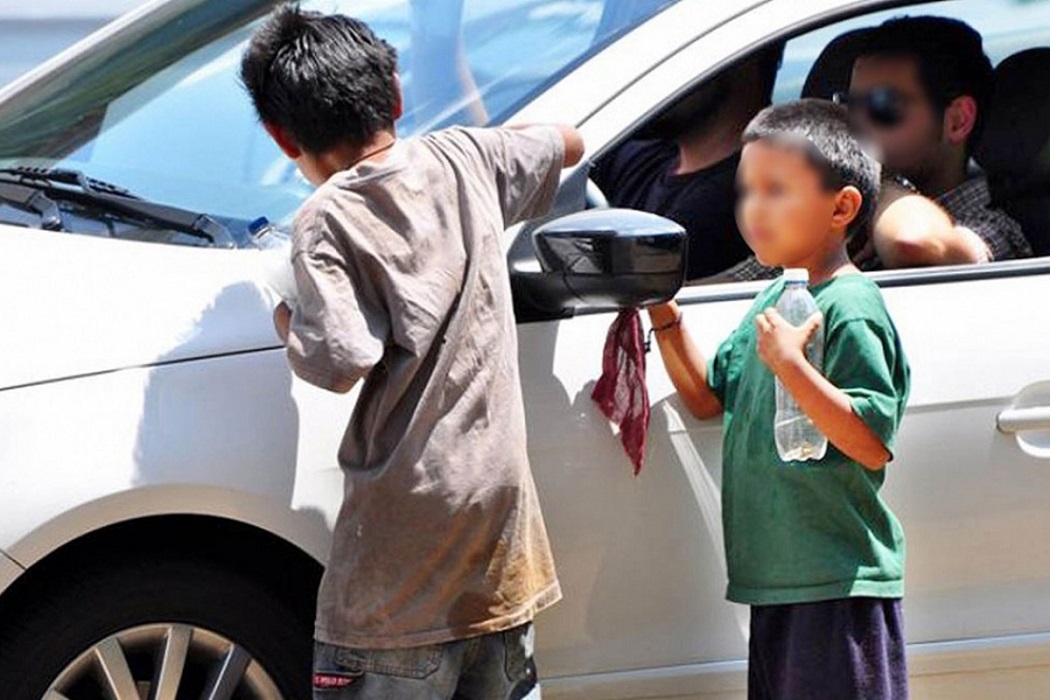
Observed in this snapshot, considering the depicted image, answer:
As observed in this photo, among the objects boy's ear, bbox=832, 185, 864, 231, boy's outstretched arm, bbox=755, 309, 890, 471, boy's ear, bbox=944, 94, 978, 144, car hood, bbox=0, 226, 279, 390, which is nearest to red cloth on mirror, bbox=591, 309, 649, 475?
boy's outstretched arm, bbox=755, 309, 890, 471

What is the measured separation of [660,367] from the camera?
3.54 metres

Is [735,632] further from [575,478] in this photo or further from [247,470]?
[247,470]

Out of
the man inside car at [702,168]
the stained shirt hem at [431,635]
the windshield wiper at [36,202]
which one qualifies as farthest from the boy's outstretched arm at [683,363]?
the windshield wiper at [36,202]

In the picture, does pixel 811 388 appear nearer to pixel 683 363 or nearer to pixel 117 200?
pixel 683 363

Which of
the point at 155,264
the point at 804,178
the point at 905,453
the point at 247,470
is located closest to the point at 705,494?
the point at 905,453

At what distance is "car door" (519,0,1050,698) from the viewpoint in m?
3.50

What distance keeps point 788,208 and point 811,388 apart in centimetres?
33

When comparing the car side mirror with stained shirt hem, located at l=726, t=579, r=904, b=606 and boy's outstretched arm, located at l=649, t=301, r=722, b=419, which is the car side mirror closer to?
boy's outstretched arm, located at l=649, t=301, r=722, b=419

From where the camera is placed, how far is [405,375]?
118 inches

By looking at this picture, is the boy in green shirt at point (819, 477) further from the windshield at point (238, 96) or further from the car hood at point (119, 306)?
the car hood at point (119, 306)

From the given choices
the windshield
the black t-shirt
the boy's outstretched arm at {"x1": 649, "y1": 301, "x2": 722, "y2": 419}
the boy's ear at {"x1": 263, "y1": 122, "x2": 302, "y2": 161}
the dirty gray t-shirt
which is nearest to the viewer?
the dirty gray t-shirt

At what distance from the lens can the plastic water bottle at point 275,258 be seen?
318 centimetres

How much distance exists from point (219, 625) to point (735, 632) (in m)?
0.90

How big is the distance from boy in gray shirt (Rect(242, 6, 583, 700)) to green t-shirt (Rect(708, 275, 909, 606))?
423 millimetres
